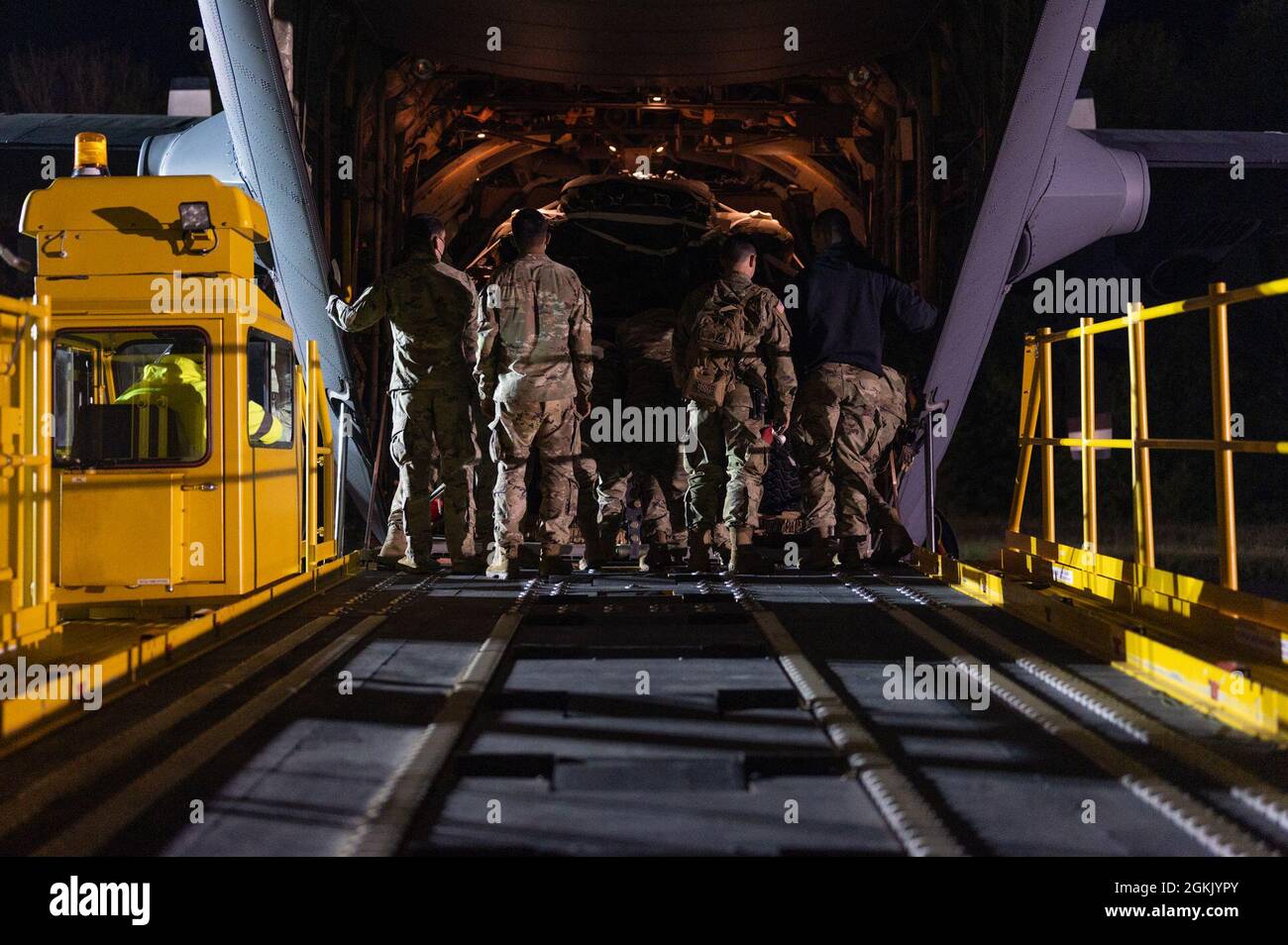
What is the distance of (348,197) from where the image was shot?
8633mm

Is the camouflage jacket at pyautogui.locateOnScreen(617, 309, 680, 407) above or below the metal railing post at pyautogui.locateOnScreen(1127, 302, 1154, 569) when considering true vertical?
above

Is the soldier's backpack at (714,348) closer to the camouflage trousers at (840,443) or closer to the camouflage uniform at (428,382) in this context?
the camouflage trousers at (840,443)

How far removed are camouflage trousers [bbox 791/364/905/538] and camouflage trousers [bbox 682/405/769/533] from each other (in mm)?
338

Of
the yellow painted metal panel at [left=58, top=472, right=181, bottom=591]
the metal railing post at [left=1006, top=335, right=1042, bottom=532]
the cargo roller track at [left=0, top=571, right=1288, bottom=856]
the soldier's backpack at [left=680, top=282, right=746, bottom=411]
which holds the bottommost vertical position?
the cargo roller track at [left=0, top=571, right=1288, bottom=856]

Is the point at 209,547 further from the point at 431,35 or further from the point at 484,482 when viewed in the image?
the point at 431,35

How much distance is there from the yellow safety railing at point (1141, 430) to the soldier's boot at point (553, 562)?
273 centimetres

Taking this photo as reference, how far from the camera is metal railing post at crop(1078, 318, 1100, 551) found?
5.93 metres

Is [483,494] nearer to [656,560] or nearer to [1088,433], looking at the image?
[656,560]

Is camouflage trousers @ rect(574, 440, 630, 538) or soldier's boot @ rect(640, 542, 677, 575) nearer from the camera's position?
soldier's boot @ rect(640, 542, 677, 575)

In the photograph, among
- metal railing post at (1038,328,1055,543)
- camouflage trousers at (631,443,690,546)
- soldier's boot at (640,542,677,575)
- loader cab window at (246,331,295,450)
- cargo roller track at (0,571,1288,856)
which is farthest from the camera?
camouflage trousers at (631,443,690,546)

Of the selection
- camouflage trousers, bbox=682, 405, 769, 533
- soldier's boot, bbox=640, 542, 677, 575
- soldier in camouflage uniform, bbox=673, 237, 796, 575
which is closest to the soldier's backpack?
soldier in camouflage uniform, bbox=673, 237, 796, 575

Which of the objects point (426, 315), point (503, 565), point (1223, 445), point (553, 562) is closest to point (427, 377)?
point (426, 315)

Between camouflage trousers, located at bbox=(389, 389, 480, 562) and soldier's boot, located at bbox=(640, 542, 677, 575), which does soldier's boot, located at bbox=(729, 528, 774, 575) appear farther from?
camouflage trousers, located at bbox=(389, 389, 480, 562)
